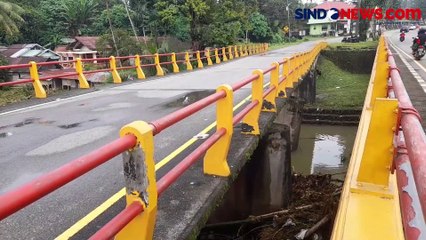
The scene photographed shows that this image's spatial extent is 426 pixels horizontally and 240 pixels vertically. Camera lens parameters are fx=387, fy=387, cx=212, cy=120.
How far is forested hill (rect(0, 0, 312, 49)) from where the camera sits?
30766 mm

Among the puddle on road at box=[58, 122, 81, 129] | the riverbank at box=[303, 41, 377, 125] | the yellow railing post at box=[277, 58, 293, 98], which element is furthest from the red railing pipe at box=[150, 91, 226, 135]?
the riverbank at box=[303, 41, 377, 125]

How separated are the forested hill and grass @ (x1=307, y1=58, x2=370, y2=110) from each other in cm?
881

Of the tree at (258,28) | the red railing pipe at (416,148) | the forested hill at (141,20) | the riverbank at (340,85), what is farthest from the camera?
the tree at (258,28)

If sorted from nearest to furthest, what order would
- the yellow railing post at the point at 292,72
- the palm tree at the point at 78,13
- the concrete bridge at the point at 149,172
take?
the concrete bridge at the point at 149,172, the yellow railing post at the point at 292,72, the palm tree at the point at 78,13

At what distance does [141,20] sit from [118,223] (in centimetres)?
4188

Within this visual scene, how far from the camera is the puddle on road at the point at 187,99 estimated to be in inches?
354

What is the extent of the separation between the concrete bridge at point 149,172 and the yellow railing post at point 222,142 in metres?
0.01

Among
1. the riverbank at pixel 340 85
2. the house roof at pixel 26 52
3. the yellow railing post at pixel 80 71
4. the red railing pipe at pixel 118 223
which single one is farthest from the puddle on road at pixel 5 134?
the house roof at pixel 26 52

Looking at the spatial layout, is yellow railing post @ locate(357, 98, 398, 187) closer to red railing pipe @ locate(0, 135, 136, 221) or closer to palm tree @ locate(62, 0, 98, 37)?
red railing pipe @ locate(0, 135, 136, 221)

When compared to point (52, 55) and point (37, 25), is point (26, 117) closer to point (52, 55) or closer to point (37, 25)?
point (52, 55)

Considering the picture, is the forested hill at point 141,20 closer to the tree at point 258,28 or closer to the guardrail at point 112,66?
the tree at point 258,28

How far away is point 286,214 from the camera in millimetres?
6328

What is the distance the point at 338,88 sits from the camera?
24.4 metres

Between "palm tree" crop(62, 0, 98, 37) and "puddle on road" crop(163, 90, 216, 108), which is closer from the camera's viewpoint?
"puddle on road" crop(163, 90, 216, 108)
